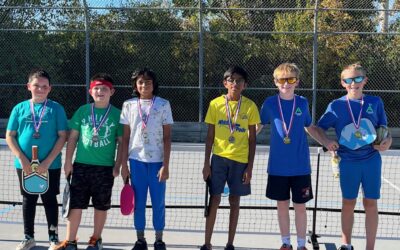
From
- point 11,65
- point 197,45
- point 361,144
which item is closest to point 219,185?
point 361,144

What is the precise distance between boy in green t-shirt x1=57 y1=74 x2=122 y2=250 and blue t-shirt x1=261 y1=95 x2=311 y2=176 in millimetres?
1508

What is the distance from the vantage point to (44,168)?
5746mm

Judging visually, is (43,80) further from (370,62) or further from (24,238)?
(370,62)

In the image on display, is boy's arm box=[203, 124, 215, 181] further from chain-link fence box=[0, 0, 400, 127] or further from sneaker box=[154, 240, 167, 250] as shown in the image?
chain-link fence box=[0, 0, 400, 127]

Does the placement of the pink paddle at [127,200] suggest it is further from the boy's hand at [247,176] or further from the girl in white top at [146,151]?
the boy's hand at [247,176]

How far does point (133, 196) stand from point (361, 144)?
2217mm

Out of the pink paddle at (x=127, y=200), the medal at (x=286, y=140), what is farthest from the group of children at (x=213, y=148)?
the pink paddle at (x=127, y=200)

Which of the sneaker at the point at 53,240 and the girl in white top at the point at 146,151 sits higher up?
the girl in white top at the point at 146,151

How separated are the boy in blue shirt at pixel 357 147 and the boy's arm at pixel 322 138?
0.09 m

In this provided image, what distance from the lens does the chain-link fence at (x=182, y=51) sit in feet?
56.2

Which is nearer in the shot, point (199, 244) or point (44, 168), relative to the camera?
point (44, 168)

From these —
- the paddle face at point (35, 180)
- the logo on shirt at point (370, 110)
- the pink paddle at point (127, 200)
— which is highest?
the logo on shirt at point (370, 110)

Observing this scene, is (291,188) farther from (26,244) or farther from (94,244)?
(26,244)

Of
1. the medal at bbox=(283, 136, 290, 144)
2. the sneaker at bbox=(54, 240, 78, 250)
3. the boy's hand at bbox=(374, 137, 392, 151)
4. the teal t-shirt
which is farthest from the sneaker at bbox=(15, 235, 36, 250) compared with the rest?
the boy's hand at bbox=(374, 137, 392, 151)
